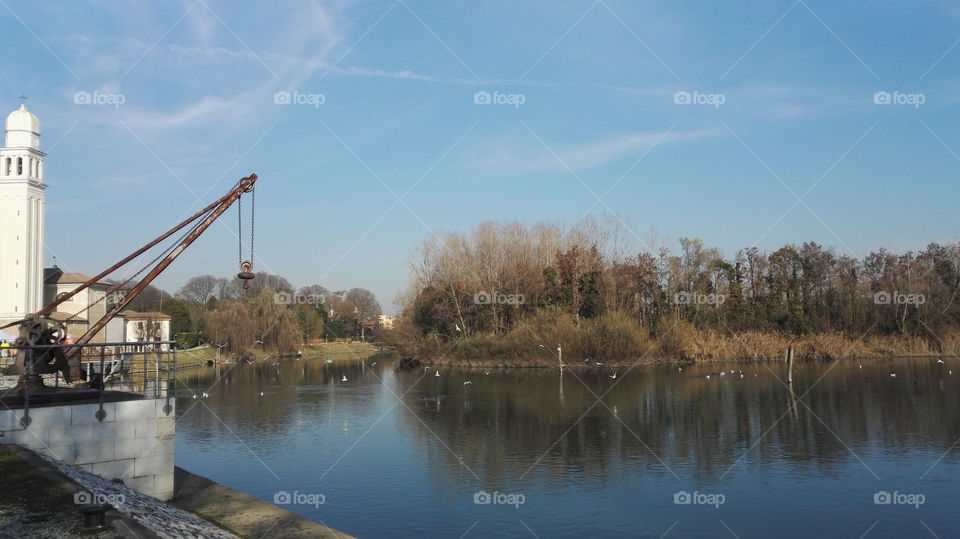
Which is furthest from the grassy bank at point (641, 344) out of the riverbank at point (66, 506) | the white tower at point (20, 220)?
the riverbank at point (66, 506)

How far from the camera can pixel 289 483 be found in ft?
60.9

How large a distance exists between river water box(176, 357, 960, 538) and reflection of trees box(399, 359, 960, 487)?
0.11 meters

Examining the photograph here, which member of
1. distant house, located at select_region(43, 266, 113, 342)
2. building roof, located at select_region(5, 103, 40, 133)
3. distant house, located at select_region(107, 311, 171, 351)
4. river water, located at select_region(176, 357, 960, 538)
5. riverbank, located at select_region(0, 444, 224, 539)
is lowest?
river water, located at select_region(176, 357, 960, 538)

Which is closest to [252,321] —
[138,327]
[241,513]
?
[138,327]

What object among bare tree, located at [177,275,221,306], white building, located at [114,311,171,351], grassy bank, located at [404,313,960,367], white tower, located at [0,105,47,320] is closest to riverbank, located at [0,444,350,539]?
grassy bank, located at [404,313,960,367]

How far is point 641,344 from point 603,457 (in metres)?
32.7

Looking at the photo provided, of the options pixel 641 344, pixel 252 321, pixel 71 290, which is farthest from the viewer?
pixel 252 321

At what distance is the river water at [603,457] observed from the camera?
15.2m

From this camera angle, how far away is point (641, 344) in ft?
172

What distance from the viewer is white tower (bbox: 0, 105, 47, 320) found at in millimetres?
57094

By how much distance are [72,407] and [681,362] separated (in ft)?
157

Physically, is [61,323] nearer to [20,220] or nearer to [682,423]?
[682,423]

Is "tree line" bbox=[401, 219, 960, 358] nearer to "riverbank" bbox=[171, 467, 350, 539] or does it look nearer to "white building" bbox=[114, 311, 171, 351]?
"white building" bbox=[114, 311, 171, 351]

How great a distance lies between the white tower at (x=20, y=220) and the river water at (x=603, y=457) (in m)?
27.6
